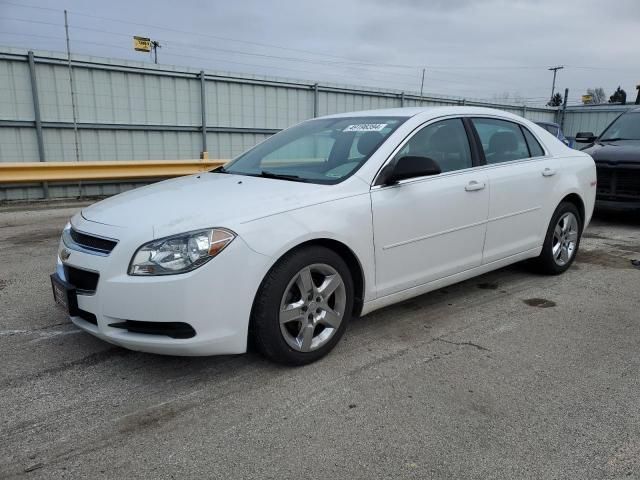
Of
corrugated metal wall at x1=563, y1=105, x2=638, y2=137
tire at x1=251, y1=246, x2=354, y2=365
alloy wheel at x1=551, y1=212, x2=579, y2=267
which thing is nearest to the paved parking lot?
tire at x1=251, y1=246, x2=354, y2=365

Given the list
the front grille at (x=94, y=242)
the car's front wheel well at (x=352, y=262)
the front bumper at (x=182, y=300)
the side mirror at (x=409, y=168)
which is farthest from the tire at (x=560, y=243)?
the front grille at (x=94, y=242)

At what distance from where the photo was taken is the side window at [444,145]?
12.6 feet

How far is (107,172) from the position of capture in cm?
1058

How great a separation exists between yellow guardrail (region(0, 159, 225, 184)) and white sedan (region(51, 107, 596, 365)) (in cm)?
641

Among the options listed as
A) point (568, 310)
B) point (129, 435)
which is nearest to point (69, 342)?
point (129, 435)

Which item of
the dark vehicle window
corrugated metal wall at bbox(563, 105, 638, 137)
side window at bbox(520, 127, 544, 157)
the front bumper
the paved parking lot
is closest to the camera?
the paved parking lot

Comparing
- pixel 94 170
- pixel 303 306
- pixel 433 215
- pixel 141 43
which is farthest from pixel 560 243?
pixel 141 43

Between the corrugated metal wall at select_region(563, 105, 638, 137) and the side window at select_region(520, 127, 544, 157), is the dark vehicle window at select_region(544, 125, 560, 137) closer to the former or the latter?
the side window at select_region(520, 127, 544, 157)

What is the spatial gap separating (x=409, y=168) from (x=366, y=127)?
0.65 meters

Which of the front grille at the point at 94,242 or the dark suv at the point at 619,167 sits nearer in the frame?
the front grille at the point at 94,242

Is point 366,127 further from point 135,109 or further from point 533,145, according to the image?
point 135,109

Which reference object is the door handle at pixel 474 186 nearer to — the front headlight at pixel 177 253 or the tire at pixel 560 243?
the tire at pixel 560 243

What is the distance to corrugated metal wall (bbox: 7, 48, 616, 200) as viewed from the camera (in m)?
9.97

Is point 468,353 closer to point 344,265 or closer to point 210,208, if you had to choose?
point 344,265
